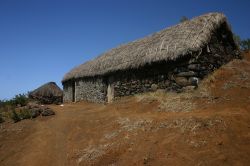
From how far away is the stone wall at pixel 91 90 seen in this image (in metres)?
19.5

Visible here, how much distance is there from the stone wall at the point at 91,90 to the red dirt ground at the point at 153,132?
4.35 meters

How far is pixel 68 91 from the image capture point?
26.6 metres

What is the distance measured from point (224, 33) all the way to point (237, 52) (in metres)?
1.77

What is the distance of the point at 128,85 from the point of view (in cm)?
1670

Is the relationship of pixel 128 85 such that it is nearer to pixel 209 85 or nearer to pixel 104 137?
pixel 209 85

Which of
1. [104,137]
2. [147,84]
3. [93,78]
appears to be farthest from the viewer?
[93,78]

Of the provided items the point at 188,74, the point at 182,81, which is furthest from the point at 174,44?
the point at 182,81

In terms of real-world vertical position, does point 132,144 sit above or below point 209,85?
below

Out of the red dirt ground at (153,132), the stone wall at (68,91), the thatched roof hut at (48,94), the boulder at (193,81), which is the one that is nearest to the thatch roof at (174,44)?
the boulder at (193,81)

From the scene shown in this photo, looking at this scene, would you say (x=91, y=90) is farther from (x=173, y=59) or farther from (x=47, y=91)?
(x=173, y=59)

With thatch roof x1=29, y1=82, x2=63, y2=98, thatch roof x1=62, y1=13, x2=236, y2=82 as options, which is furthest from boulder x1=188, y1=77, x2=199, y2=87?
thatch roof x1=29, y1=82, x2=63, y2=98

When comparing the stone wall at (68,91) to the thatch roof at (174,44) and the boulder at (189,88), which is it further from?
the boulder at (189,88)

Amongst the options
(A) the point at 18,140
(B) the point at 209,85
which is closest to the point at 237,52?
(B) the point at 209,85

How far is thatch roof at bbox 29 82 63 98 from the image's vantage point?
2543cm
